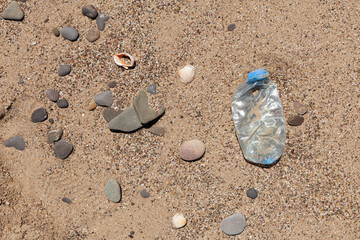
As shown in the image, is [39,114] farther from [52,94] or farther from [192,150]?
[192,150]

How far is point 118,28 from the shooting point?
2.69 metres

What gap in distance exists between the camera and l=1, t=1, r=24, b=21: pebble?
8.91 feet

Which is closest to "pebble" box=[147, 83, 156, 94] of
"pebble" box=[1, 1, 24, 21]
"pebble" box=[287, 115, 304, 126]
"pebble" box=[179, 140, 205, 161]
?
"pebble" box=[179, 140, 205, 161]

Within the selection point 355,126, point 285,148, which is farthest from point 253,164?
point 355,126

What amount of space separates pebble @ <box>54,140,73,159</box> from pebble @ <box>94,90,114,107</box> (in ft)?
1.58

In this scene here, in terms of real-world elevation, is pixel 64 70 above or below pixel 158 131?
above

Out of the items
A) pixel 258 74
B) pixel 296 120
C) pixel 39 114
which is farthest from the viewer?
pixel 39 114

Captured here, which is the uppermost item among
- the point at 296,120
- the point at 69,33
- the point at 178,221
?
the point at 69,33

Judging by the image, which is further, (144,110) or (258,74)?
(144,110)

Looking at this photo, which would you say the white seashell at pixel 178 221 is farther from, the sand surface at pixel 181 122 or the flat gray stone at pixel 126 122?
the flat gray stone at pixel 126 122

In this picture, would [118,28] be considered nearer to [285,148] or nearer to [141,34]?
[141,34]

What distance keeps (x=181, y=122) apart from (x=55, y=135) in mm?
1178

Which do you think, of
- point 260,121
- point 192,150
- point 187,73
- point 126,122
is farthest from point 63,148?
point 260,121

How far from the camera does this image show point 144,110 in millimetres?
2627
